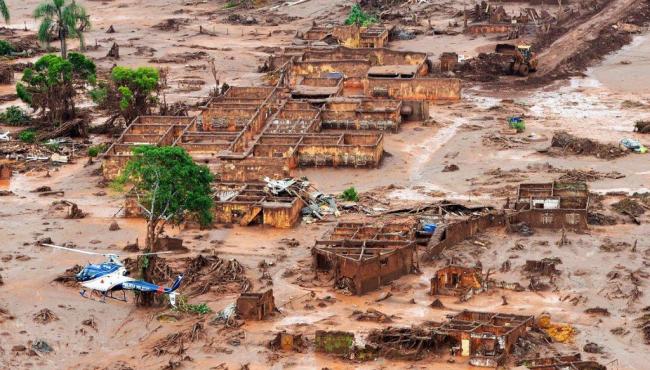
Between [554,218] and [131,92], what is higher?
[131,92]

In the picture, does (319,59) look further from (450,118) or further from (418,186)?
(418,186)

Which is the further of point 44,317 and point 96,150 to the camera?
point 96,150

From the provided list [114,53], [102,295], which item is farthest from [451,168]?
[114,53]

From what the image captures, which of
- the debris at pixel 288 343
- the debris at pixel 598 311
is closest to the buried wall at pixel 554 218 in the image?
the debris at pixel 598 311

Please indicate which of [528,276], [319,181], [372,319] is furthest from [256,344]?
[319,181]

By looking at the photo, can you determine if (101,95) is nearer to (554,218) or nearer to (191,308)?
(554,218)

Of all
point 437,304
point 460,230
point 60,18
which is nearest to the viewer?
point 437,304
